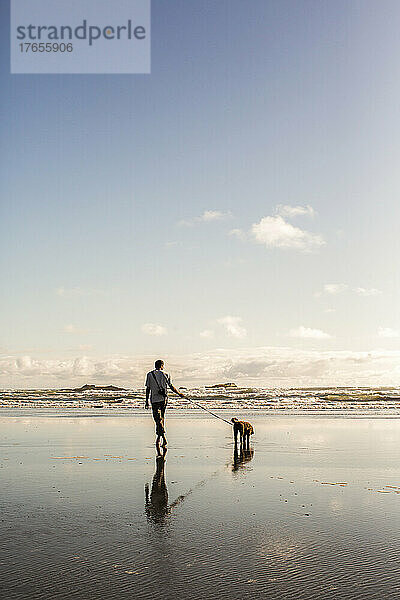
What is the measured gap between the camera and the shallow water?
470 cm

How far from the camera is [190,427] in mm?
21172

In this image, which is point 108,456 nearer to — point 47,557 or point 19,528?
point 19,528

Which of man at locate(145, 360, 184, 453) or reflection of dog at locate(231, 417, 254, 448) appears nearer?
Answer: reflection of dog at locate(231, 417, 254, 448)

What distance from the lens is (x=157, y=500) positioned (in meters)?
8.14

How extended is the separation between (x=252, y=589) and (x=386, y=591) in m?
1.05

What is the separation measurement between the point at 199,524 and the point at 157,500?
1544 millimetres

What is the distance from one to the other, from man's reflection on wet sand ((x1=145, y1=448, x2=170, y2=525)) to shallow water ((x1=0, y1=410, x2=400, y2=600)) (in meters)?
0.03

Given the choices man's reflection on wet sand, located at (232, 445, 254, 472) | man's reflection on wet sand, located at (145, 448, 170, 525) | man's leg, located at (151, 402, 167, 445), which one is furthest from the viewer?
man's leg, located at (151, 402, 167, 445)

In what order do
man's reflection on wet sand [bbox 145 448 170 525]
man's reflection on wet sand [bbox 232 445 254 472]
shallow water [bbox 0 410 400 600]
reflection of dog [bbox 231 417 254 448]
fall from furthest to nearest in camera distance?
reflection of dog [bbox 231 417 254 448] < man's reflection on wet sand [bbox 232 445 254 472] < man's reflection on wet sand [bbox 145 448 170 525] < shallow water [bbox 0 410 400 600]

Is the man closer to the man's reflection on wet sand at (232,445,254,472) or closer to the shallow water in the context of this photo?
the shallow water

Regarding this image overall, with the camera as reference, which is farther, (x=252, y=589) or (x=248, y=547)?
(x=248, y=547)

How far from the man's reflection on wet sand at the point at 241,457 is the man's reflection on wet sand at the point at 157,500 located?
4.96 feet

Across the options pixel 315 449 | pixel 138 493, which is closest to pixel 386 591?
pixel 138 493

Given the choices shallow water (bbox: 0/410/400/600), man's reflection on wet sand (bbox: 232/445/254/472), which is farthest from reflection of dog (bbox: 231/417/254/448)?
shallow water (bbox: 0/410/400/600)
